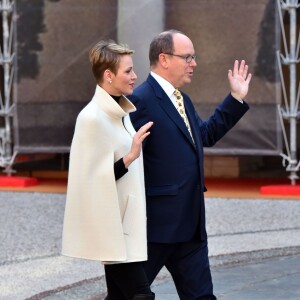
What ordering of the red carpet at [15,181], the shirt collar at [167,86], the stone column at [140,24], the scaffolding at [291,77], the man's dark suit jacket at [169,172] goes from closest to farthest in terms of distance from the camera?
the man's dark suit jacket at [169,172]
the shirt collar at [167,86]
the scaffolding at [291,77]
the stone column at [140,24]
the red carpet at [15,181]

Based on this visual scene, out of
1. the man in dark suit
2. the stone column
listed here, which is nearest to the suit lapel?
the man in dark suit

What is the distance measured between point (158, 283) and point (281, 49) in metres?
6.65

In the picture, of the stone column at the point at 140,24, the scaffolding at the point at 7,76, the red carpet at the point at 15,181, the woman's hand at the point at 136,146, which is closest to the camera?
the woman's hand at the point at 136,146

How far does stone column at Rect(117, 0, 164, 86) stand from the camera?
1326 cm

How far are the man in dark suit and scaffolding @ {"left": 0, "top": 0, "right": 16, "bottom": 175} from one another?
8338mm

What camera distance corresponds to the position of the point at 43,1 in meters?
13.6

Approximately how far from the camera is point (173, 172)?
18.0ft

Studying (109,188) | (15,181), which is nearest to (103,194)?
(109,188)

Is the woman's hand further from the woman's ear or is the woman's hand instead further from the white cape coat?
the woman's ear

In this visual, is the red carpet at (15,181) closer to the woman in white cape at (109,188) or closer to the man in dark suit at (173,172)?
the man in dark suit at (173,172)

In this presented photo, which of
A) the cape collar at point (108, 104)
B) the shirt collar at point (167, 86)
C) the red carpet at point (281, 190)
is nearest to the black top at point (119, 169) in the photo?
the cape collar at point (108, 104)

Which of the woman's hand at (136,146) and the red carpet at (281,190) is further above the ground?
the woman's hand at (136,146)

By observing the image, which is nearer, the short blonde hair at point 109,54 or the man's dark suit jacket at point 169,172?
the short blonde hair at point 109,54

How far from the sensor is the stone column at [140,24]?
13.3 metres
